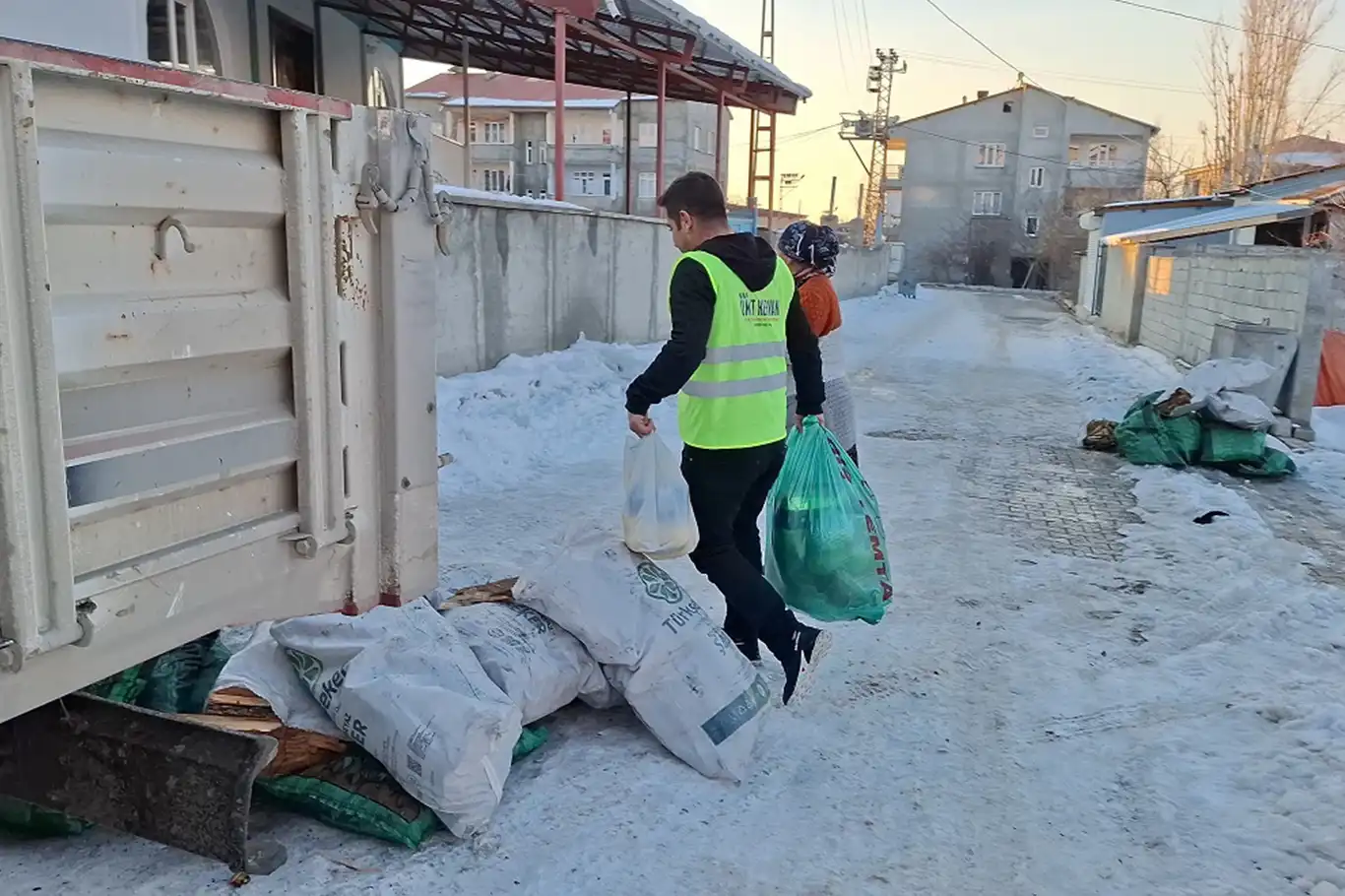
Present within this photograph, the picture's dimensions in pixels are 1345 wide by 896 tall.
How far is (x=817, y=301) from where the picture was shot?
16.0 feet

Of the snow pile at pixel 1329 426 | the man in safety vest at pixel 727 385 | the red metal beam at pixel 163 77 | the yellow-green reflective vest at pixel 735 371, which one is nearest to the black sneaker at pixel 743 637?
the man in safety vest at pixel 727 385

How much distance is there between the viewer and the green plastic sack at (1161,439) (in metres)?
7.75

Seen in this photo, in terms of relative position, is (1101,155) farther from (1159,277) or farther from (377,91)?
(377,91)

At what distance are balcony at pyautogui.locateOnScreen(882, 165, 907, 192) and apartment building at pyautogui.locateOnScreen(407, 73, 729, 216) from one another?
1459 cm

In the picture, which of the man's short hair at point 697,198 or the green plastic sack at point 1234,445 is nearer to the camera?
the man's short hair at point 697,198

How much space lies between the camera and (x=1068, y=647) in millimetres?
4230

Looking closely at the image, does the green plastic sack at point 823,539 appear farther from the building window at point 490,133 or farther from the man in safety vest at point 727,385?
the building window at point 490,133

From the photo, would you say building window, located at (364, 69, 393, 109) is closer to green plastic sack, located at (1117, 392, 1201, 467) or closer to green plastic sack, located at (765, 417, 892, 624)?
green plastic sack, located at (1117, 392, 1201, 467)

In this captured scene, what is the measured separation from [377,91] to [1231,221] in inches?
634

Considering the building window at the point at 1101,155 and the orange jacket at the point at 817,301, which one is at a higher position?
the building window at the point at 1101,155

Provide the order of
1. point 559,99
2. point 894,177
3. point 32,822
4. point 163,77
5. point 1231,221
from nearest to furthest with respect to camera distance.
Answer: point 163,77 < point 32,822 < point 559,99 < point 1231,221 < point 894,177

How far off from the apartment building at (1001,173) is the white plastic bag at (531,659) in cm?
5422

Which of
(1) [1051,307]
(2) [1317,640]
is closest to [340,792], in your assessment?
(2) [1317,640]

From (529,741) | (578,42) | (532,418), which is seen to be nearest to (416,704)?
(529,741)
